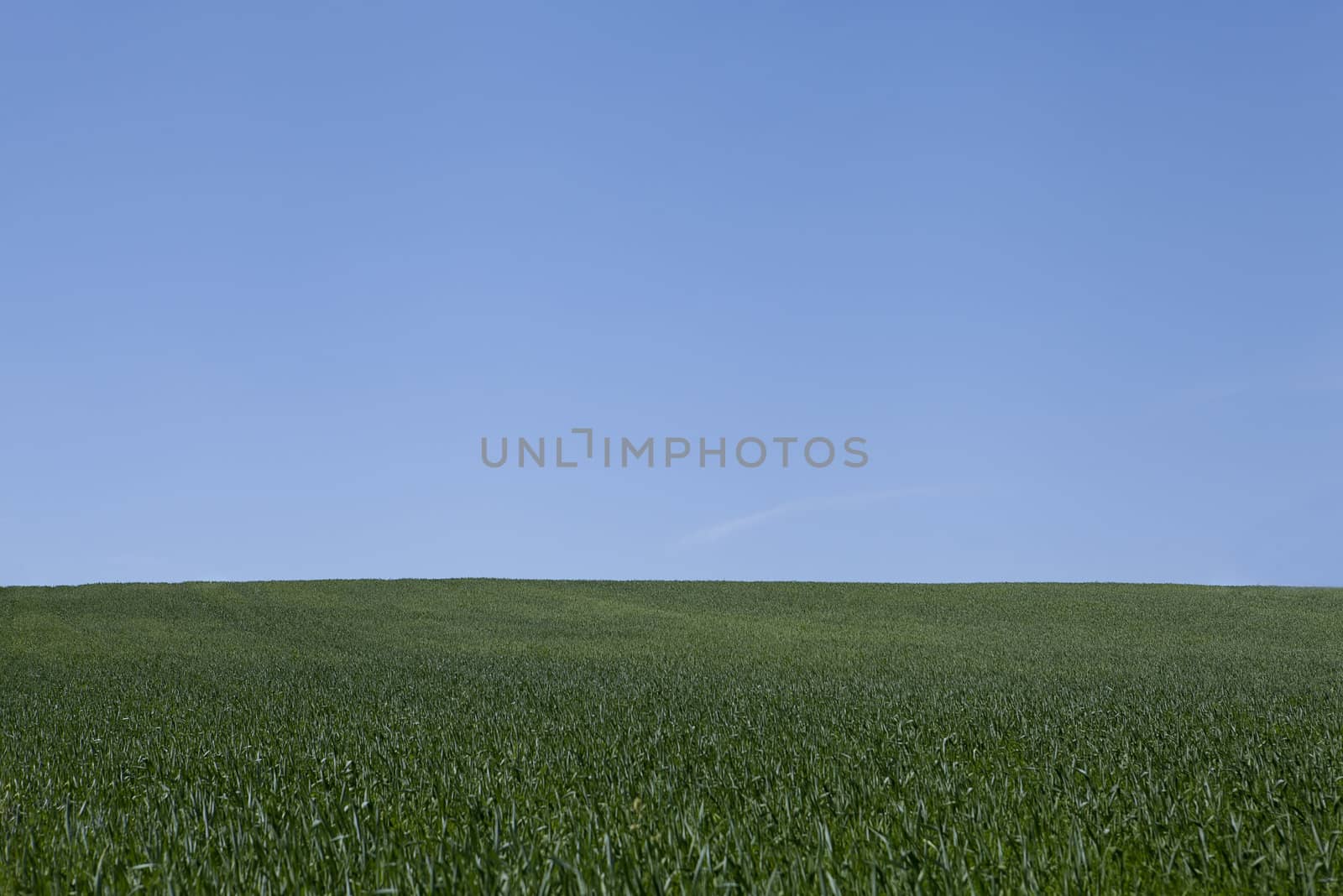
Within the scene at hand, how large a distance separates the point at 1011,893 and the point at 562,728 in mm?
6597

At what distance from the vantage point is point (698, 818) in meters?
5.11

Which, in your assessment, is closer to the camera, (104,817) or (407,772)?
(104,817)

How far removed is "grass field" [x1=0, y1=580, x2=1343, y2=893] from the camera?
4.31 m

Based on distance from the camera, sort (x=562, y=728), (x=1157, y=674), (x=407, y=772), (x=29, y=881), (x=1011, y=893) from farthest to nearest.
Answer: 1. (x=1157, y=674)
2. (x=562, y=728)
3. (x=407, y=772)
4. (x=29, y=881)
5. (x=1011, y=893)

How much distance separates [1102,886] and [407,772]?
16.5 feet

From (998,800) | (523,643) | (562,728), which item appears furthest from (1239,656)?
(998,800)

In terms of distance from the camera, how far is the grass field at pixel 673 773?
4309mm

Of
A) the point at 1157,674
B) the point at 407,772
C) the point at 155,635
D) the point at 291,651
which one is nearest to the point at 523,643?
the point at 291,651

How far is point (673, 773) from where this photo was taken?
693 cm

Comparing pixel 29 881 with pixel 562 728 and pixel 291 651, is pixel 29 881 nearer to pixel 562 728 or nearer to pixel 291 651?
pixel 562 728

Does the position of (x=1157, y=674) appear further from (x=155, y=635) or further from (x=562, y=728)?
(x=155, y=635)

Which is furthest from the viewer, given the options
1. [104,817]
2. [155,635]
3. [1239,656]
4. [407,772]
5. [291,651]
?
[155,635]

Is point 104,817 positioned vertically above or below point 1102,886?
below

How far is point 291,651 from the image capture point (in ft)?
86.3
